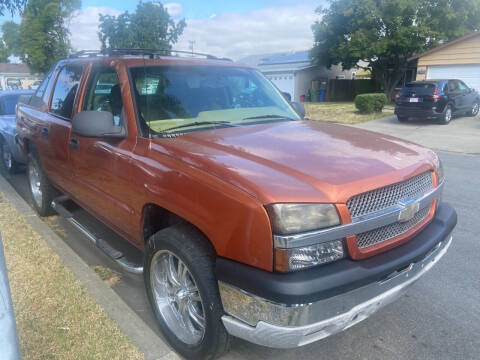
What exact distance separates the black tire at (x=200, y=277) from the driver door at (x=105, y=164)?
637 mm

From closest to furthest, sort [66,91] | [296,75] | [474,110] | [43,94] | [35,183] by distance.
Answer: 1. [66,91]
2. [43,94]
3. [35,183]
4. [474,110]
5. [296,75]

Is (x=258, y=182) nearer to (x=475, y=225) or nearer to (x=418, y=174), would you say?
(x=418, y=174)

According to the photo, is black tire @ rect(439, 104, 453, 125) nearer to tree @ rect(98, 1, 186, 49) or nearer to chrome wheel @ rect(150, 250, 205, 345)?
tree @ rect(98, 1, 186, 49)

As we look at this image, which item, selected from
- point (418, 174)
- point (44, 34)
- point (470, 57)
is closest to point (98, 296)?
point (418, 174)

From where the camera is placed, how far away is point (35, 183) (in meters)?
5.35

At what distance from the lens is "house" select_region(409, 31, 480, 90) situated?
19969mm

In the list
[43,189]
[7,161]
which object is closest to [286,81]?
[7,161]

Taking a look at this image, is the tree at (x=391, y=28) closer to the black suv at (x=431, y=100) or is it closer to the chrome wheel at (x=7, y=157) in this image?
the black suv at (x=431, y=100)

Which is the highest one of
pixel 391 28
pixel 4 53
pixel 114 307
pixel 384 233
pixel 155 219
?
pixel 4 53

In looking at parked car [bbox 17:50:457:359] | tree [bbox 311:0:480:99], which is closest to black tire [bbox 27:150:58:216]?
parked car [bbox 17:50:457:359]

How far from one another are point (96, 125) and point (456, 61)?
884 inches

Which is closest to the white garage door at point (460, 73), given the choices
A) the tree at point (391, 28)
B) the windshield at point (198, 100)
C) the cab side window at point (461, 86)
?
the cab side window at point (461, 86)

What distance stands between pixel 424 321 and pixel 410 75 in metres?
32.4

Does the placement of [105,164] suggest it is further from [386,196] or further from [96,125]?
[386,196]
